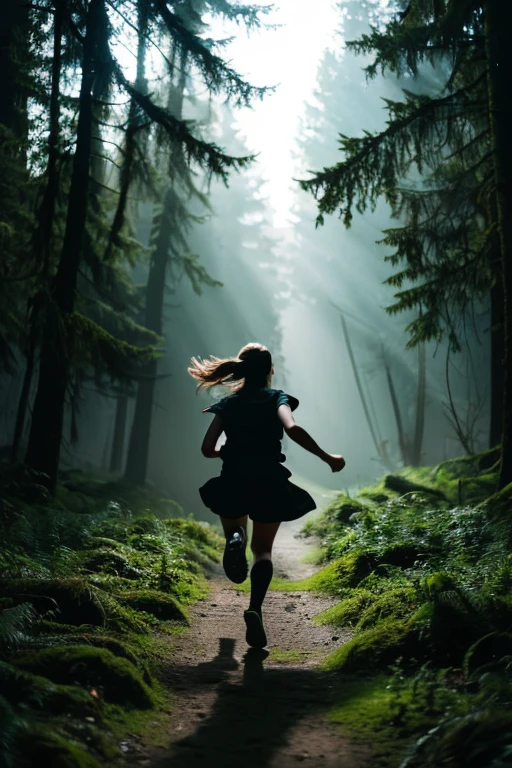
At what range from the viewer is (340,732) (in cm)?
296

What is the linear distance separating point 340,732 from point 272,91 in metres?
10.1

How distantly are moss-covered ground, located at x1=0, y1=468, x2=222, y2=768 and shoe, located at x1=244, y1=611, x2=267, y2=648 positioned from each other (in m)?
0.64

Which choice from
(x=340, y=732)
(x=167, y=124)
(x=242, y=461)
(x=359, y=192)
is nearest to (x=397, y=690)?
(x=340, y=732)

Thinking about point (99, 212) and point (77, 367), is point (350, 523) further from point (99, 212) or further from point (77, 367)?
point (99, 212)

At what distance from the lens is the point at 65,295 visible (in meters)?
9.70

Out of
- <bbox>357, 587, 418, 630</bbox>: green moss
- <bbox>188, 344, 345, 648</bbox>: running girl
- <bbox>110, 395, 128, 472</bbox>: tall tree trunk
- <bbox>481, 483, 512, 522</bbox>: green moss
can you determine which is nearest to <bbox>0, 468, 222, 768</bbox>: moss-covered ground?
<bbox>188, 344, 345, 648</bbox>: running girl

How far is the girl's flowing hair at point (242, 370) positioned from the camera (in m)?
5.50

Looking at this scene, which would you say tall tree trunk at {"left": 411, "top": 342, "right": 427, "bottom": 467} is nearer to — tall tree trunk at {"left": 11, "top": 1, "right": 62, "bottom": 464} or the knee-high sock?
tall tree trunk at {"left": 11, "top": 1, "right": 62, "bottom": 464}

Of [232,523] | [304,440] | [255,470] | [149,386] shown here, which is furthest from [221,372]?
[149,386]

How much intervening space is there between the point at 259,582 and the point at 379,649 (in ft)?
3.95

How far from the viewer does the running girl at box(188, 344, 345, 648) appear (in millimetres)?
4848

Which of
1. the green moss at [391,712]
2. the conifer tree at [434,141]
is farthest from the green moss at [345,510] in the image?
the green moss at [391,712]

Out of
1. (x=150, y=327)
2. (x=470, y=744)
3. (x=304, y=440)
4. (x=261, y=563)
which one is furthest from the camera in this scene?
(x=150, y=327)

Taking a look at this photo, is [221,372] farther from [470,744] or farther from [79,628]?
[470,744]
